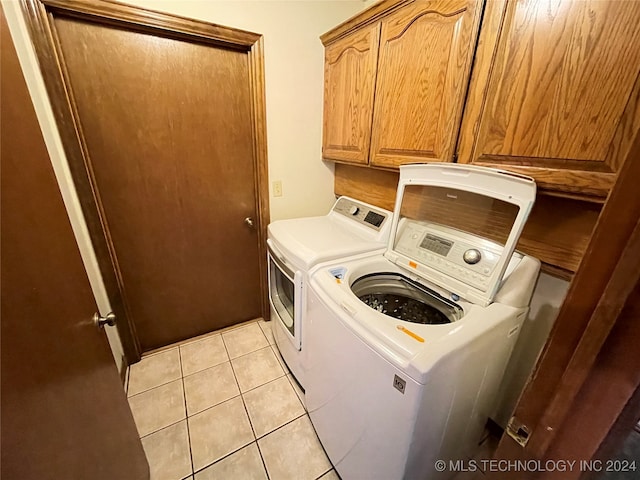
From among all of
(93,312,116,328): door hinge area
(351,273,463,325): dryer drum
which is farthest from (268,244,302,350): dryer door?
(93,312,116,328): door hinge area

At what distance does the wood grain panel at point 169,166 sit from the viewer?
4.46 feet

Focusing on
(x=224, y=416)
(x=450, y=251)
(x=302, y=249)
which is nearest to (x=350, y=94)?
(x=302, y=249)

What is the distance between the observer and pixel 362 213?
1722 millimetres

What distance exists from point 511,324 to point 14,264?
140 cm

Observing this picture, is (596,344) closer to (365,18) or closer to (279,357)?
(365,18)

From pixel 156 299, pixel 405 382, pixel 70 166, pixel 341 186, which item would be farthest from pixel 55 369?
pixel 341 186

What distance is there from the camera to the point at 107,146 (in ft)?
4.72

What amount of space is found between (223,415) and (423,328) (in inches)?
51.4

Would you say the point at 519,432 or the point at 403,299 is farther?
the point at 403,299

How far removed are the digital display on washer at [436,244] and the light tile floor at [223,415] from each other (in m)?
1.17

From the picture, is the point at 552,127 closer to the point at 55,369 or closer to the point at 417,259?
the point at 417,259

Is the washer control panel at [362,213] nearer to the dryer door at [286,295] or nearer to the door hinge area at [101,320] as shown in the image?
the dryer door at [286,295]

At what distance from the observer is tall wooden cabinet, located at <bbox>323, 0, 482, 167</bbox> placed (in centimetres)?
102

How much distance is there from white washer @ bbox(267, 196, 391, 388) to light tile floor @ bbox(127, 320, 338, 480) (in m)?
0.20
